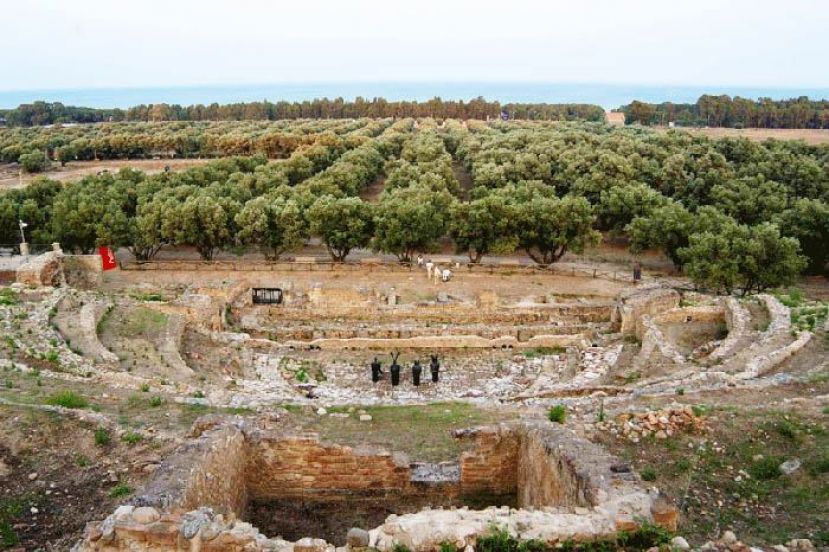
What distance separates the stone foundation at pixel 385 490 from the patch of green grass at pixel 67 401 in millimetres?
4584

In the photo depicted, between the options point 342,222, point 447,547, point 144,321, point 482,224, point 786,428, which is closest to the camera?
point 447,547

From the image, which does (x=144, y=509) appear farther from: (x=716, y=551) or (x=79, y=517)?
(x=716, y=551)

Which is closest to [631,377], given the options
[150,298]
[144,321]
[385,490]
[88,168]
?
[385,490]

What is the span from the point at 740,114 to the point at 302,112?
10139 centimetres

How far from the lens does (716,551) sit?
9.37 meters

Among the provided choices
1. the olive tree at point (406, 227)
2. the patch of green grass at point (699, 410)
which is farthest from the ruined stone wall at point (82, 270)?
the patch of green grass at point (699, 410)

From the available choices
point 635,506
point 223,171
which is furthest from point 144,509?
point 223,171

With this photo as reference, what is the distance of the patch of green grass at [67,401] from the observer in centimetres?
1645

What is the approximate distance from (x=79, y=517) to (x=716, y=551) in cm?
1054

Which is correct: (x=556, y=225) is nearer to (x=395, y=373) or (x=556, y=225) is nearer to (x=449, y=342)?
(x=449, y=342)

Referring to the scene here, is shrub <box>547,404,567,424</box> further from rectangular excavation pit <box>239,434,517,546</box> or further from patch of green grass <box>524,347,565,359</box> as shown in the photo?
patch of green grass <box>524,347,565,359</box>

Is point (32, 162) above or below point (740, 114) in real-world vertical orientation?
below

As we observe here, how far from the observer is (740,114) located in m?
143

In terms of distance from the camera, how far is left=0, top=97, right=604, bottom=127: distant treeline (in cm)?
16025
